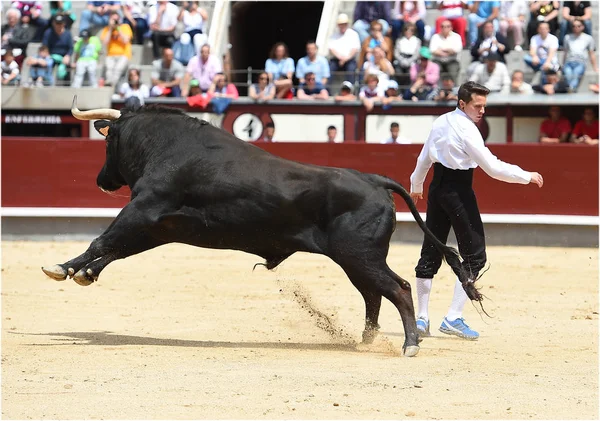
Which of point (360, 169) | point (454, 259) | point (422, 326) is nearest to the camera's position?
point (454, 259)

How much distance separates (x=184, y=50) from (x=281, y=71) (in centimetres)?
145

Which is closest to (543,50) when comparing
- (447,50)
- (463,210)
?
(447,50)

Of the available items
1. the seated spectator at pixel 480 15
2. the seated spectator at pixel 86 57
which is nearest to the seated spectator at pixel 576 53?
the seated spectator at pixel 480 15

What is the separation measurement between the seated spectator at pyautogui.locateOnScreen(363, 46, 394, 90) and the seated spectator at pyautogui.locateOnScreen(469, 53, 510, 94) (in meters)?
1.01

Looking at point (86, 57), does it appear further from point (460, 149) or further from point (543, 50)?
point (460, 149)

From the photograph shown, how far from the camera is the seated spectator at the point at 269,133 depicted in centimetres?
1333

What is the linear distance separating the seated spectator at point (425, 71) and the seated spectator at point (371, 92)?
0.42m

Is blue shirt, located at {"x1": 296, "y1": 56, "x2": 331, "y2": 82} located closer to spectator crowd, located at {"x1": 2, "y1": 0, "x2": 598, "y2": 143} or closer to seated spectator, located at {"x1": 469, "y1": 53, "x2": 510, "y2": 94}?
spectator crowd, located at {"x1": 2, "y1": 0, "x2": 598, "y2": 143}

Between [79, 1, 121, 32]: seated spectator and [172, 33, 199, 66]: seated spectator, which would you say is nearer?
[172, 33, 199, 66]: seated spectator

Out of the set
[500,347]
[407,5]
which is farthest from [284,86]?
[500,347]

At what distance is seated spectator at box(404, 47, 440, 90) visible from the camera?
13.3 meters

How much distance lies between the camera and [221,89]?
13.8m

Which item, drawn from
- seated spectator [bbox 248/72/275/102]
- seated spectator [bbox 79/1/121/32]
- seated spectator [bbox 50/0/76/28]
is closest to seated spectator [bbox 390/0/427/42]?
seated spectator [bbox 248/72/275/102]

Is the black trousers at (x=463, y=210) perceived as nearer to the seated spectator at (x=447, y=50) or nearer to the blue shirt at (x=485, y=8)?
the seated spectator at (x=447, y=50)
